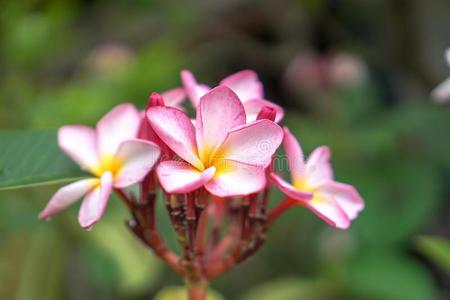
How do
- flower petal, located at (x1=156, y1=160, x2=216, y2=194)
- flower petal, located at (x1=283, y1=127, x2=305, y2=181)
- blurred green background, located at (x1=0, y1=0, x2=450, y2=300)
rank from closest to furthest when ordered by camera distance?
1. flower petal, located at (x1=156, y1=160, x2=216, y2=194)
2. flower petal, located at (x1=283, y1=127, x2=305, y2=181)
3. blurred green background, located at (x1=0, y1=0, x2=450, y2=300)

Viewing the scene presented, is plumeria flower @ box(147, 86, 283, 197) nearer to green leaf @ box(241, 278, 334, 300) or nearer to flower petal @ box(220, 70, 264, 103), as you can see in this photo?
flower petal @ box(220, 70, 264, 103)

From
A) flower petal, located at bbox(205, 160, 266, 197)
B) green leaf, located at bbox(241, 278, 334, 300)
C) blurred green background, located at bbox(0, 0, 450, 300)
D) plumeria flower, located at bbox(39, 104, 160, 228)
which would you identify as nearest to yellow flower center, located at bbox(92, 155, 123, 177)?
plumeria flower, located at bbox(39, 104, 160, 228)

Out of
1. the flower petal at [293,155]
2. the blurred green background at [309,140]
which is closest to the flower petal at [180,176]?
the flower petal at [293,155]

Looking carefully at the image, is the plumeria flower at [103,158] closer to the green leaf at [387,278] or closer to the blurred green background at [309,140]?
the blurred green background at [309,140]

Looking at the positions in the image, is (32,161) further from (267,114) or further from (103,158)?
(267,114)

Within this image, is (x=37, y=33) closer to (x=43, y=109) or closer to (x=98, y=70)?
(x=43, y=109)

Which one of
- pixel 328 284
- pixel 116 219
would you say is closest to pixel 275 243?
pixel 328 284

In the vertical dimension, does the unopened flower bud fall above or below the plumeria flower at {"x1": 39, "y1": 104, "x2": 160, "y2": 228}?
above
